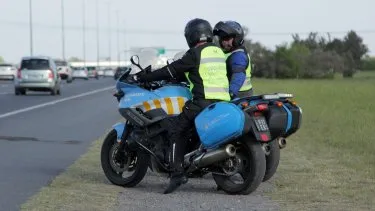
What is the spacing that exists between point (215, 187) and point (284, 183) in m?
0.87

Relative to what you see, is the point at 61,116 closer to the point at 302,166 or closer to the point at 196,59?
the point at 302,166

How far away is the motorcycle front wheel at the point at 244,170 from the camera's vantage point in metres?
8.52

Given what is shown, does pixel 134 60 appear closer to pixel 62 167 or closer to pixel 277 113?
pixel 277 113

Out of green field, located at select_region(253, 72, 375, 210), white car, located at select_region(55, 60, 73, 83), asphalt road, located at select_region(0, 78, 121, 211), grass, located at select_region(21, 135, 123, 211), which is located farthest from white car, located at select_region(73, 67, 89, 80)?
grass, located at select_region(21, 135, 123, 211)

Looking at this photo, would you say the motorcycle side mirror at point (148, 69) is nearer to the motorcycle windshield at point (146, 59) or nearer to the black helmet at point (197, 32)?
the motorcycle windshield at point (146, 59)

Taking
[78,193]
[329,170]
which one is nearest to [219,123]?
[78,193]

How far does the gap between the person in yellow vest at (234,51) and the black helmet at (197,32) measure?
529 mm

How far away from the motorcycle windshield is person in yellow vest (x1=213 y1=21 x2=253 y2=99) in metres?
0.74

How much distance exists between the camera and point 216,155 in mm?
8547

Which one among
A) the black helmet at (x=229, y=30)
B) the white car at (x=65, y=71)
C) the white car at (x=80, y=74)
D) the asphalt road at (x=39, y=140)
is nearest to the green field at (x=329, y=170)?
the black helmet at (x=229, y=30)

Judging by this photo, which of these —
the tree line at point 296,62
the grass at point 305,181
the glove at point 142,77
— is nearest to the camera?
the grass at point 305,181

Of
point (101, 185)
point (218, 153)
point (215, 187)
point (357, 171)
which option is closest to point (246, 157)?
point (218, 153)

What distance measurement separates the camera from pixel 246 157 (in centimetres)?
866

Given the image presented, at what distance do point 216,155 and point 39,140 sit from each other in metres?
7.71
